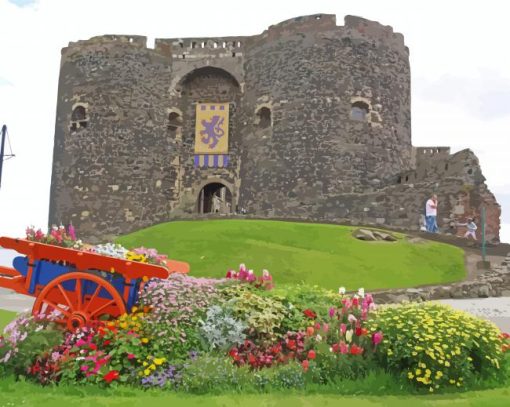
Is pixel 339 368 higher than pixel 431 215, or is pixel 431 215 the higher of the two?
pixel 431 215

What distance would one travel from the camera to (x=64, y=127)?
33719 mm

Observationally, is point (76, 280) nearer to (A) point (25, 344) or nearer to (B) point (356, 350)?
(A) point (25, 344)

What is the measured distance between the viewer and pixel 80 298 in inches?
325

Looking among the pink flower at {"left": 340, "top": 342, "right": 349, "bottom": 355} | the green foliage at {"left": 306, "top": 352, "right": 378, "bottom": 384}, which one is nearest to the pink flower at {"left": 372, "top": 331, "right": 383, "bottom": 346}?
the green foliage at {"left": 306, "top": 352, "right": 378, "bottom": 384}

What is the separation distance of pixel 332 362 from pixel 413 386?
3.33 ft

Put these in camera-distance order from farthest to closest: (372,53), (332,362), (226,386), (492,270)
A: (372,53) < (492,270) < (332,362) < (226,386)

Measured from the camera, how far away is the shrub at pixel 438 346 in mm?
7160

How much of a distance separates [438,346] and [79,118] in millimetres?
29636

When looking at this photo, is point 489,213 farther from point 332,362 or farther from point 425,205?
point 332,362

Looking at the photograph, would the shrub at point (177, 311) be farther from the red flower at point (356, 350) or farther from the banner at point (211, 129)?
the banner at point (211, 129)

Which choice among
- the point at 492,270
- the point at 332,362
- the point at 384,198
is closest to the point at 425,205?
the point at 384,198

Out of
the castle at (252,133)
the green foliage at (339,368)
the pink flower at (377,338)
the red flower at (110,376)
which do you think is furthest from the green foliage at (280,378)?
the castle at (252,133)

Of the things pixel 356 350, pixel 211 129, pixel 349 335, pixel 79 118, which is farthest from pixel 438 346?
pixel 79 118

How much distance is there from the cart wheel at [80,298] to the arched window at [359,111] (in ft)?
75.8
